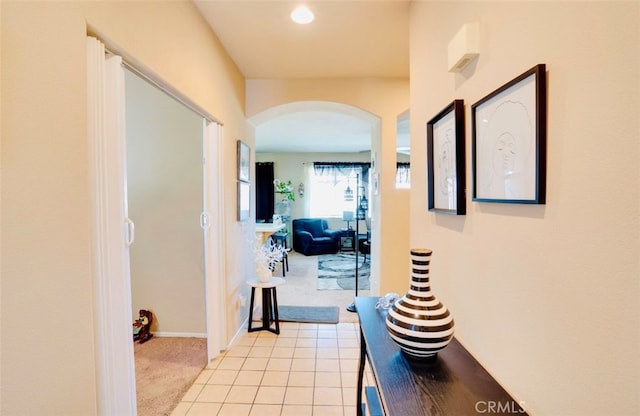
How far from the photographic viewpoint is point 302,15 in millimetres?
2059

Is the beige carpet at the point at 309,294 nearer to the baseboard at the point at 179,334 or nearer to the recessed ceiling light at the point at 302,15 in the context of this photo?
the baseboard at the point at 179,334

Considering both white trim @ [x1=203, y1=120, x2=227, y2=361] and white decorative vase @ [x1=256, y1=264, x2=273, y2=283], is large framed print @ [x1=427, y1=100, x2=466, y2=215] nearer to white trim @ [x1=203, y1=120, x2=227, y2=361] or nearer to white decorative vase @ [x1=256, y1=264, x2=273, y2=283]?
white trim @ [x1=203, y1=120, x2=227, y2=361]

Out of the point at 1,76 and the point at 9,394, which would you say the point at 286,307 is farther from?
the point at 1,76

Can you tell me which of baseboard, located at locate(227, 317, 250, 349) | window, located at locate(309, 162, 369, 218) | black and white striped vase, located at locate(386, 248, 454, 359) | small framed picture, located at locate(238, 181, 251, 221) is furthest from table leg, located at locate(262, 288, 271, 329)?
window, located at locate(309, 162, 369, 218)

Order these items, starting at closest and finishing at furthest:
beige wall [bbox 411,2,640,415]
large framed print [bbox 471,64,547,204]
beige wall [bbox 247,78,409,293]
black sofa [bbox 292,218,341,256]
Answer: beige wall [bbox 411,2,640,415]
large framed print [bbox 471,64,547,204]
beige wall [bbox 247,78,409,293]
black sofa [bbox 292,218,341,256]

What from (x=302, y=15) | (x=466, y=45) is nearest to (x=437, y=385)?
(x=466, y=45)

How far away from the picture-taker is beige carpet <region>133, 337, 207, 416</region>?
6.55 feet

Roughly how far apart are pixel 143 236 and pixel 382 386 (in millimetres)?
2727

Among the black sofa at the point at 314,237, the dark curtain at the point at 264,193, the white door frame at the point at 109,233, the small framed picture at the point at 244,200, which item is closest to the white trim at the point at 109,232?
the white door frame at the point at 109,233

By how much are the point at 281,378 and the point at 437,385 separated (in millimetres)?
1626

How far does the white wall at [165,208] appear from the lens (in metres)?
2.90

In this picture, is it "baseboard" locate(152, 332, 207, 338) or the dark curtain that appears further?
the dark curtain

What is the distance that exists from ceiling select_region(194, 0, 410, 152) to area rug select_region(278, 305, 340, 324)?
7.42 ft

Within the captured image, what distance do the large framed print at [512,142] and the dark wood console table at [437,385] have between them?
21.6 inches
